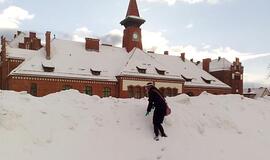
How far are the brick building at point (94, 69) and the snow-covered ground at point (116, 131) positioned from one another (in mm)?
29751

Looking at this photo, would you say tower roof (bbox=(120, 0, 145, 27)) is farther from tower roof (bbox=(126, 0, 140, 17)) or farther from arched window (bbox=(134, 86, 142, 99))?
arched window (bbox=(134, 86, 142, 99))

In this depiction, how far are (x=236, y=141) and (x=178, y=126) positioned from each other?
208cm

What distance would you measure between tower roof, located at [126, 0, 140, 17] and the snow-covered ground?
1701 inches

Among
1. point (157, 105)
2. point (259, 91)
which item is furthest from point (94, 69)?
point (259, 91)

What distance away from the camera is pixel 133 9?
57.6 m

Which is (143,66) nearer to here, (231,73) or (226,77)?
(226,77)

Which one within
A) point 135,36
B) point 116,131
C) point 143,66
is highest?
point 135,36

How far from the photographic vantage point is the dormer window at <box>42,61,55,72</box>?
4328 centimetres

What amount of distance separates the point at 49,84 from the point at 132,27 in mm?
18340

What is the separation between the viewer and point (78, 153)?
10312mm

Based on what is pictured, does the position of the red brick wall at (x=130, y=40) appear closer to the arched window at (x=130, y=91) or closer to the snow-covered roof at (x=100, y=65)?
the snow-covered roof at (x=100, y=65)

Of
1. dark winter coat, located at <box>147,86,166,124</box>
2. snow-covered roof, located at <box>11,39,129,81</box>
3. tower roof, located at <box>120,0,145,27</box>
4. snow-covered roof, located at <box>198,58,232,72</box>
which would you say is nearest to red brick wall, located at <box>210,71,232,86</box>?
snow-covered roof, located at <box>198,58,232,72</box>

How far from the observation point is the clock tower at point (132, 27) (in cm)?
5544

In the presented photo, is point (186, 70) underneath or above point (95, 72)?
above
